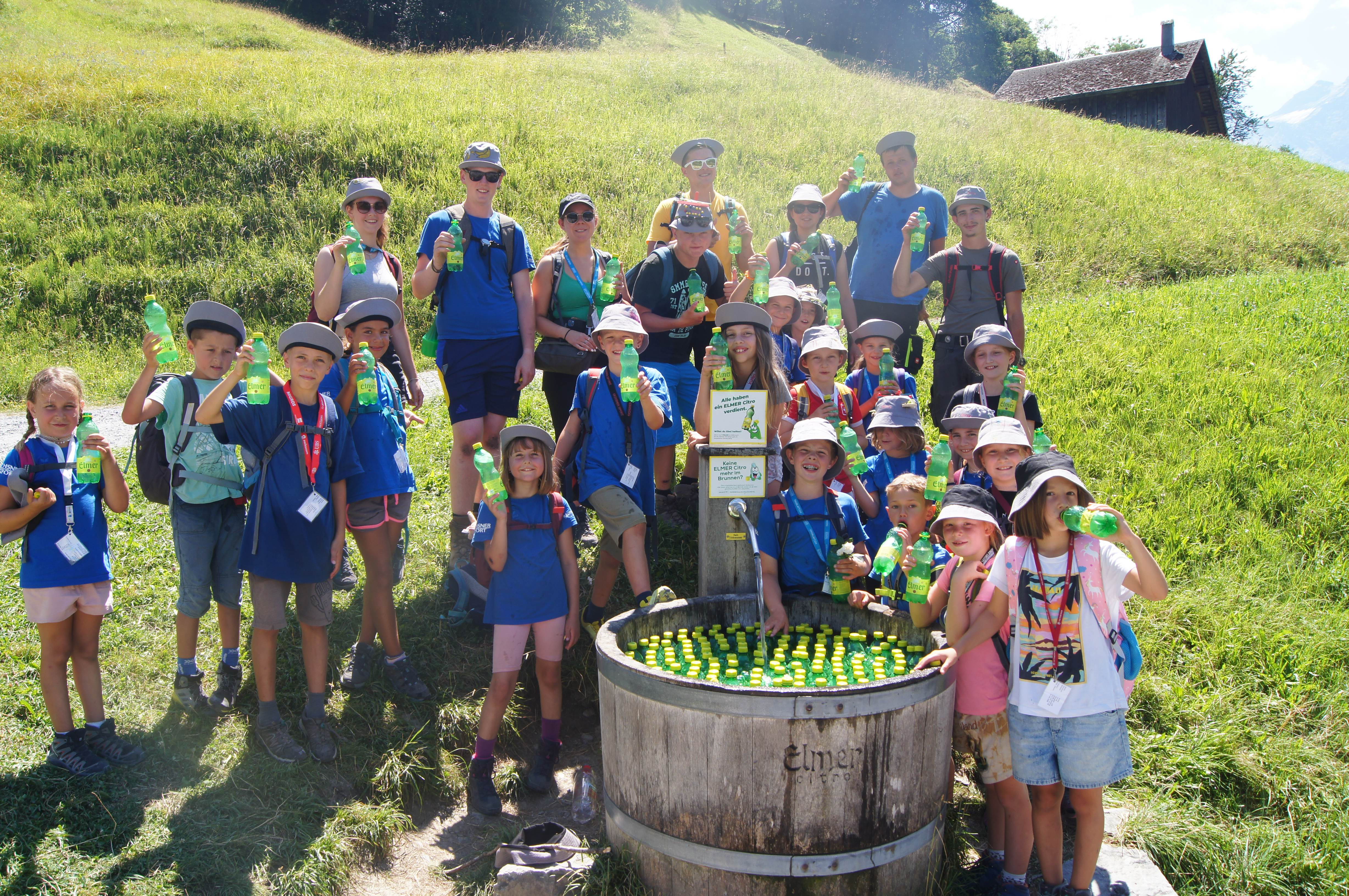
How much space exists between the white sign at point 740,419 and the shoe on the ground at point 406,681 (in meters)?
2.19

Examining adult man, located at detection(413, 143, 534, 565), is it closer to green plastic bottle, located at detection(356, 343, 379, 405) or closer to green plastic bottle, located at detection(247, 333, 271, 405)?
green plastic bottle, located at detection(356, 343, 379, 405)

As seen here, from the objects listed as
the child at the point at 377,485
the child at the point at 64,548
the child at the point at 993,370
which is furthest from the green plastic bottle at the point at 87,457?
the child at the point at 993,370

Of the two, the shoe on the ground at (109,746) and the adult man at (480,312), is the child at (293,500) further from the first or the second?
the adult man at (480,312)

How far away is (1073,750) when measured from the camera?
3580mm

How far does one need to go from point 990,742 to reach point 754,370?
2.28m

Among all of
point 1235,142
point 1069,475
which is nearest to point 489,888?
point 1069,475

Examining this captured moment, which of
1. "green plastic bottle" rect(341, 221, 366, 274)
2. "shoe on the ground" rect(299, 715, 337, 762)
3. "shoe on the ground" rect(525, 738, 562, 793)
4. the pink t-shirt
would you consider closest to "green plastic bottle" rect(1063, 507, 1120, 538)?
the pink t-shirt

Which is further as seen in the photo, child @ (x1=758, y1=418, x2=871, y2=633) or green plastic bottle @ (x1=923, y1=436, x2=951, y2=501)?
child @ (x1=758, y1=418, x2=871, y2=633)

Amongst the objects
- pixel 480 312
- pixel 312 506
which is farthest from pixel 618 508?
pixel 480 312

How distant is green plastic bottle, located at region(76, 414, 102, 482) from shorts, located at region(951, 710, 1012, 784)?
3984 mm

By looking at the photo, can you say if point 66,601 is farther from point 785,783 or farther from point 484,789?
point 785,783

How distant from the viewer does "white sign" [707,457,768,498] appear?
4.70m

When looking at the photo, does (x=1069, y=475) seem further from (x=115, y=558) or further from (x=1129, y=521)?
(x=115, y=558)

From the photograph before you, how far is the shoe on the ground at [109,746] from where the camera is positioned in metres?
4.36
